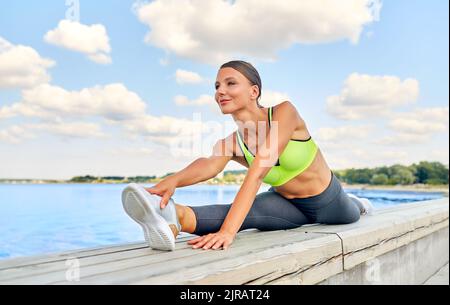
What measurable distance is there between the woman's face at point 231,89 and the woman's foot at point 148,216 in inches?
22.0

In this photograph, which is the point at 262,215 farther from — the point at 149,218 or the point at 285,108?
the point at 149,218

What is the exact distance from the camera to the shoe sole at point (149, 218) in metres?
1.48

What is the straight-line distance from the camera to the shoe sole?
1.48m

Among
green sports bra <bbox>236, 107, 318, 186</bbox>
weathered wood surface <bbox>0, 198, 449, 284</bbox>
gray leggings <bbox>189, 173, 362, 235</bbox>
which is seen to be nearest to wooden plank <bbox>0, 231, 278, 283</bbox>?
weathered wood surface <bbox>0, 198, 449, 284</bbox>

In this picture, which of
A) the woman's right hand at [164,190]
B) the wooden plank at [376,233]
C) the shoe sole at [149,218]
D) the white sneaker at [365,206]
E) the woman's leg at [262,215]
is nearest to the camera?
the shoe sole at [149,218]

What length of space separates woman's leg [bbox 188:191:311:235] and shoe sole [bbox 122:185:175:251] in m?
0.28

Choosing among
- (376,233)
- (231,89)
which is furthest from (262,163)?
(376,233)

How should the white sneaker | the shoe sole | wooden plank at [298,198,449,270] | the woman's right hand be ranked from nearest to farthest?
the shoe sole < the woman's right hand < wooden plank at [298,198,449,270] < the white sneaker

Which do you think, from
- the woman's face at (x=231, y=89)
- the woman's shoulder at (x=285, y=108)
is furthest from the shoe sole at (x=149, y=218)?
the woman's shoulder at (x=285, y=108)

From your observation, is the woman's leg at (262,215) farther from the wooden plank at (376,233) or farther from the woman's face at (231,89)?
the woman's face at (231,89)

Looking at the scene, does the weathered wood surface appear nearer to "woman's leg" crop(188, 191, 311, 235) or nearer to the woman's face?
"woman's leg" crop(188, 191, 311, 235)

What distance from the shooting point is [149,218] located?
1.52 metres

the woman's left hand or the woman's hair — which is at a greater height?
the woman's hair
